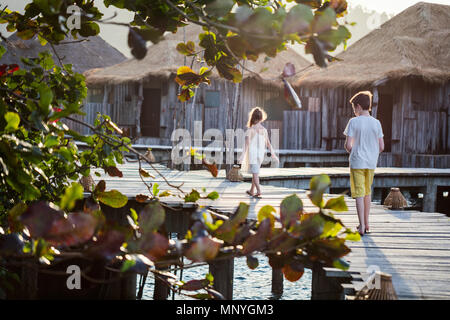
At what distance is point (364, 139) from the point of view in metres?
5.55

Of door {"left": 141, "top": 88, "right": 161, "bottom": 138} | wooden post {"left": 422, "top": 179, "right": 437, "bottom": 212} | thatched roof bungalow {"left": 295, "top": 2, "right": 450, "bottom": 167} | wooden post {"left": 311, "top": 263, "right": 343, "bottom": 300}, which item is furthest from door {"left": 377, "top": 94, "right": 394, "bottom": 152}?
wooden post {"left": 311, "top": 263, "right": 343, "bottom": 300}

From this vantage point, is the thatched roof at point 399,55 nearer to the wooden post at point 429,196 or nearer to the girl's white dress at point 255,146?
the wooden post at point 429,196

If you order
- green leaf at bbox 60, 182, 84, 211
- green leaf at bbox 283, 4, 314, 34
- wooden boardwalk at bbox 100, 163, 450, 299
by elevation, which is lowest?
wooden boardwalk at bbox 100, 163, 450, 299

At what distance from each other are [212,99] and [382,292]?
17055mm

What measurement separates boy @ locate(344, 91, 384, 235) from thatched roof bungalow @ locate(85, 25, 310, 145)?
12.8 m

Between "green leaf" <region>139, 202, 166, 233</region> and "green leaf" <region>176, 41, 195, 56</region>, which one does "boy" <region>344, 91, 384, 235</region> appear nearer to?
"green leaf" <region>176, 41, 195, 56</region>

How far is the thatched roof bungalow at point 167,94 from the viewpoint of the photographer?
63.7ft

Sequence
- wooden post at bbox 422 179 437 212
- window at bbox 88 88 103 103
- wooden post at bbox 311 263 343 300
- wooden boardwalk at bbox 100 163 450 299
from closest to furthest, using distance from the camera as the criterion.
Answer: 1. wooden boardwalk at bbox 100 163 450 299
2. wooden post at bbox 311 263 343 300
3. wooden post at bbox 422 179 437 212
4. window at bbox 88 88 103 103

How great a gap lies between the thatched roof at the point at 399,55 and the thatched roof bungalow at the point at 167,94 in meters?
1.75

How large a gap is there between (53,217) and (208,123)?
18.2 m

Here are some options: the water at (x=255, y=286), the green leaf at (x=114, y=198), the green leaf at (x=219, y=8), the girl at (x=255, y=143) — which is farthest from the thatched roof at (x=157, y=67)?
the green leaf at (x=219, y=8)

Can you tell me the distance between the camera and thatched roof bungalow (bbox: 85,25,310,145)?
63.7 ft

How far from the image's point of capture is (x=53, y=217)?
1341 millimetres

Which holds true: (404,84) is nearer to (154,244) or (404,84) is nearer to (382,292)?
(382,292)
